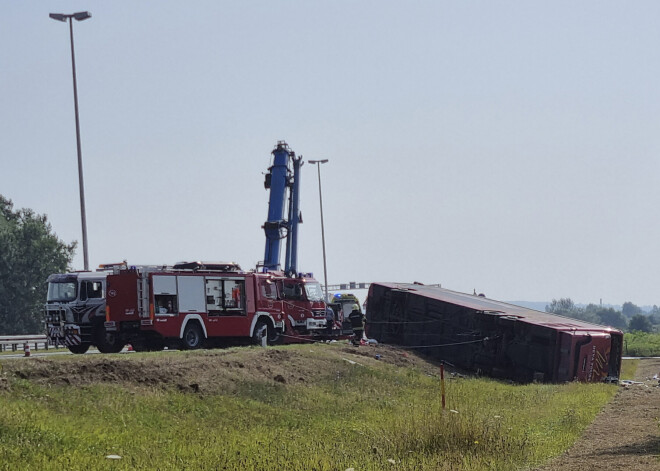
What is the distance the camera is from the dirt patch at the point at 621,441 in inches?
519

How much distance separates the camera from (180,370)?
18734 mm

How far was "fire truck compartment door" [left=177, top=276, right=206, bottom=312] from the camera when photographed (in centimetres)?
2652

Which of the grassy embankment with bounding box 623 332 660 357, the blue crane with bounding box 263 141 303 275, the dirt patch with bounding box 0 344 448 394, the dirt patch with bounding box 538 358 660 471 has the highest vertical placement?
the blue crane with bounding box 263 141 303 275

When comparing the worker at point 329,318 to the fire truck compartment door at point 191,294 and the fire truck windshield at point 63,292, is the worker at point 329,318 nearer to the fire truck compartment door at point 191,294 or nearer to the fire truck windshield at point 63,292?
the fire truck compartment door at point 191,294

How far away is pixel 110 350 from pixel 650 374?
23.6 m

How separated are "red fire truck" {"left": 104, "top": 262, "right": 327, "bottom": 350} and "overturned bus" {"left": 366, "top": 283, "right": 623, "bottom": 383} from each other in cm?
433

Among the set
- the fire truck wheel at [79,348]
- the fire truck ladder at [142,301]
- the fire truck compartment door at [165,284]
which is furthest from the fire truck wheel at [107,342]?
the fire truck compartment door at [165,284]

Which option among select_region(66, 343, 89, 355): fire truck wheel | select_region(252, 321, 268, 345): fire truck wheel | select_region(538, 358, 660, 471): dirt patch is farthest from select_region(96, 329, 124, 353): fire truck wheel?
select_region(538, 358, 660, 471): dirt patch

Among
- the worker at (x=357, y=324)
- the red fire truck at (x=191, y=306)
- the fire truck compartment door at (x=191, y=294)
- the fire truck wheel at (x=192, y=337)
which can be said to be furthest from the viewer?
the worker at (x=357, y=324)

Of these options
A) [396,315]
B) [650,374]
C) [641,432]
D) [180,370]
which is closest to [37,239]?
[396,315]

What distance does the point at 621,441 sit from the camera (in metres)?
15.8

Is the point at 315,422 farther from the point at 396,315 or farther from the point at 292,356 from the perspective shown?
the point at 396,315

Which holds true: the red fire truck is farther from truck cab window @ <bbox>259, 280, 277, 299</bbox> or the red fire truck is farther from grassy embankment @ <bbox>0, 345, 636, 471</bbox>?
grassy embankment @ <bbox>0, 345, 636, 471</bbox>

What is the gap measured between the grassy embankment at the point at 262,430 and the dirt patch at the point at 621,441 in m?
0.41
